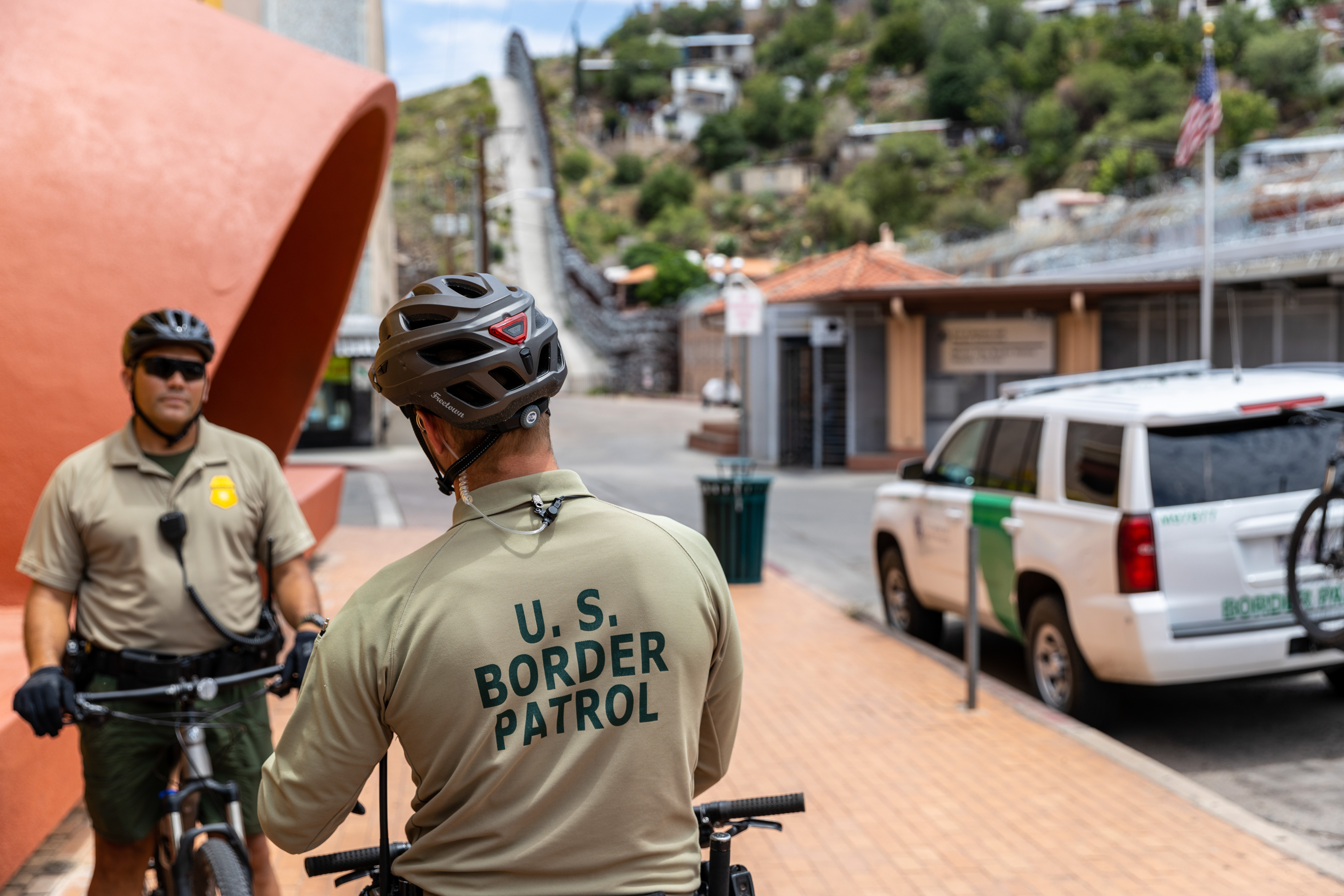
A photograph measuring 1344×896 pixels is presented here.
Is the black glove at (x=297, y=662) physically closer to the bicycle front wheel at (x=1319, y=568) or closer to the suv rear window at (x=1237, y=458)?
the suv rear window at (x=1237, y=458)

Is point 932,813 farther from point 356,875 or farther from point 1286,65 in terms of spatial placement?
point 1286,65

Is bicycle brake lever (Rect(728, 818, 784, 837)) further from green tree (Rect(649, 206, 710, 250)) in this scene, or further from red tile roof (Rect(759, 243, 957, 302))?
green tree (Rect(649, 206, 710, 250))

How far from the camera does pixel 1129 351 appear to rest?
25031 mm

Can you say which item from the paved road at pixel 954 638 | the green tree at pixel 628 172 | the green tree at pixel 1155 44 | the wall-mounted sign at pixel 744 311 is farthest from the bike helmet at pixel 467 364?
the green tree at pixel 628 172

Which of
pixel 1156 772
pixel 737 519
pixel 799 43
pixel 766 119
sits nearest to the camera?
pixel 1156 772

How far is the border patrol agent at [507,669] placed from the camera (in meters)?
1.88

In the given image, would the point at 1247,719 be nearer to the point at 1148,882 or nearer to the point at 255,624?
→ the point at 1148,882

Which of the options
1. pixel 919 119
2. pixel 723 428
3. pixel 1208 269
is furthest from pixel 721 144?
pixel 1208 269

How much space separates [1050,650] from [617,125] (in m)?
148

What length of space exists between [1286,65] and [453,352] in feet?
393

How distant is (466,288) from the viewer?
7.01 ft

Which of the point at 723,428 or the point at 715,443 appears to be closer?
the point at 715,443

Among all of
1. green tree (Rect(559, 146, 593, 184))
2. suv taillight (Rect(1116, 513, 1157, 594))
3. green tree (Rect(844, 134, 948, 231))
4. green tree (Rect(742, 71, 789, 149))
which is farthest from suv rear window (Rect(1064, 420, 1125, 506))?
green tree (Rect(742, 71, 789, 149))

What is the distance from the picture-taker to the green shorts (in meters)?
3.56
